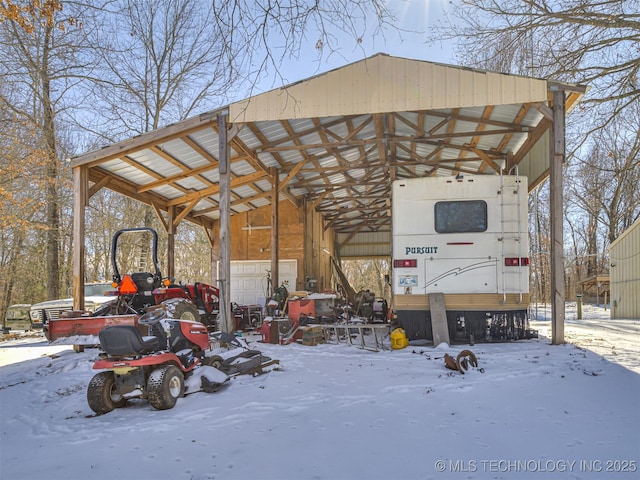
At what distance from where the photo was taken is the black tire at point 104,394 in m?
4.57

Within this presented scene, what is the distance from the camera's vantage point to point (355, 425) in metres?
3.86

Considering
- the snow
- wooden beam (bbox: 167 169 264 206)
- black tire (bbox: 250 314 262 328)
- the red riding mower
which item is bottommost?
black tire (bbox: 250 314 262 328)

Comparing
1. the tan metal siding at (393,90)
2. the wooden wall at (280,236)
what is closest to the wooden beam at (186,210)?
the wooden wall at (280,236)

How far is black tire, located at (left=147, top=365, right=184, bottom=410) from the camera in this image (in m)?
4.48

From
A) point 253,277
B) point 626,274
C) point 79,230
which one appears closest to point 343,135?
point 253,277

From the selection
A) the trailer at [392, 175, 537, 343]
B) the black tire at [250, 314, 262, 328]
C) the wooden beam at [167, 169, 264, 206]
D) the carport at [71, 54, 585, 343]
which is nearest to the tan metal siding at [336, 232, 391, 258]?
the carport at [71, 54, 585, 343]

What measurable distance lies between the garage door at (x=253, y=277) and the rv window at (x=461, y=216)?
29.0 ft

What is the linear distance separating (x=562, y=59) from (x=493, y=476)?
10.7 metres

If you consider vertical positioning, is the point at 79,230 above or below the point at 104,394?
above

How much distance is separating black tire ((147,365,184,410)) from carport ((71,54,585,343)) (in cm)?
280

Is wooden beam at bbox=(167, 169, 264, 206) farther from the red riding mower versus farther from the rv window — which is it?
the red riding mower

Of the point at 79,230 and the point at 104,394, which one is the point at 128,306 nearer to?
the point at 79,230

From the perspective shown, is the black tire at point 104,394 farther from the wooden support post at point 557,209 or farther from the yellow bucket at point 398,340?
the wooden support post at point 557,209

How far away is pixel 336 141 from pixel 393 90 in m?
4.03
